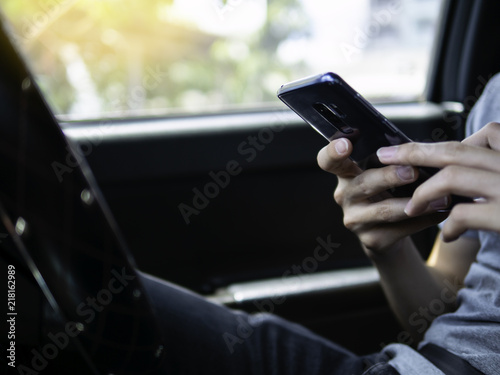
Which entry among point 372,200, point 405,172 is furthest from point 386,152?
point 372,200

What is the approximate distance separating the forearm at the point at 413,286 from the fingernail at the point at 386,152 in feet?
0.87

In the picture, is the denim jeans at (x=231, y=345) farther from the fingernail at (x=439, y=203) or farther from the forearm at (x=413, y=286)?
the fingernail at (x=439, y=203)

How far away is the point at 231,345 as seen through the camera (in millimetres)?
919

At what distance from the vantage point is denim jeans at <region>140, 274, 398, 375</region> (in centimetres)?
88

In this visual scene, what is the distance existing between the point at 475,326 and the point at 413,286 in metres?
0.17

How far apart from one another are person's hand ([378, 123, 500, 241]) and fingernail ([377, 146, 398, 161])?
1.1 inches

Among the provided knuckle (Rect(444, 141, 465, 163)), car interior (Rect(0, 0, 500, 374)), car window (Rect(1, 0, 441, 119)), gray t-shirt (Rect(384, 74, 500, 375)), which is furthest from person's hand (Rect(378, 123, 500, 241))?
car window (Rect(1, 0, 441, 119))

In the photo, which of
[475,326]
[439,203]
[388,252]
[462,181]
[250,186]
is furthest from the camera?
[250,186]

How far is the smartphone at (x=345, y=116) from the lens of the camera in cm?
73

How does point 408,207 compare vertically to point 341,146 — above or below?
below

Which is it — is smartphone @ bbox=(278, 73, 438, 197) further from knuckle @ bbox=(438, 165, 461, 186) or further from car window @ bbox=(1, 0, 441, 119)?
car window @ bbox=(1, 0, 441, 119)

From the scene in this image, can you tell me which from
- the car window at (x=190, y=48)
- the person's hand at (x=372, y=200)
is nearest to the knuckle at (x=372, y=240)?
the person's hand at (x=372, y=200)

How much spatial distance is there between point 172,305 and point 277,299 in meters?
0.62

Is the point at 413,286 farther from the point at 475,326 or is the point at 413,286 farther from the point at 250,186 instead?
the point at 250,186
